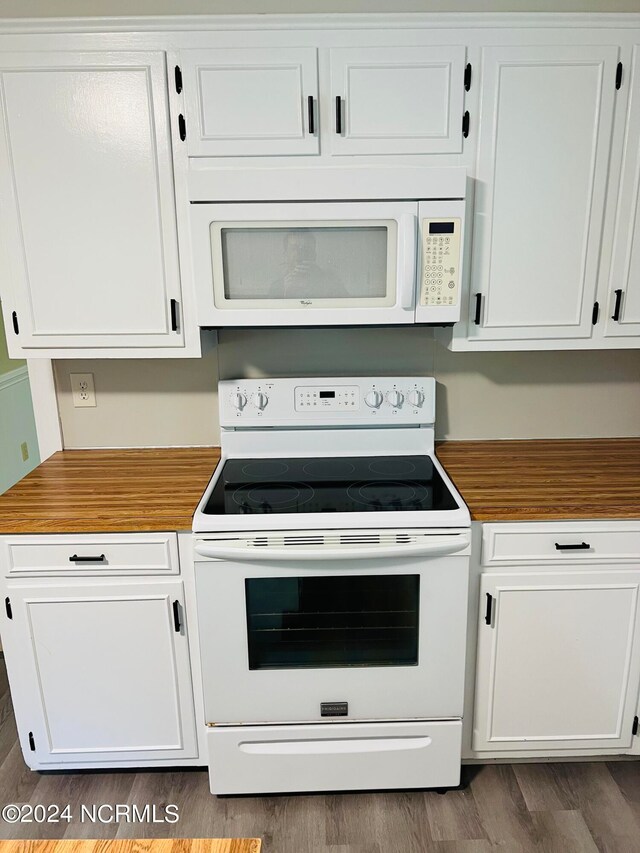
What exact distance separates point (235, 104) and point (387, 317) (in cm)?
72

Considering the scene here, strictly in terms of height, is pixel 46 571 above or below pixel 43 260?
below

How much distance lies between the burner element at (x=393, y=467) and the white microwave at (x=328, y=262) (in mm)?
506

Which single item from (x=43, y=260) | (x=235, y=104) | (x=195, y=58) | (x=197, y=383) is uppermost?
(x=195, y=58)

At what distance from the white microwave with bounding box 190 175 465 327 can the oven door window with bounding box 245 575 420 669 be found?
0.75 m

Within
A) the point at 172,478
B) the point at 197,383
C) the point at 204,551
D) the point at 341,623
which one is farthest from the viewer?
the point at 197,383

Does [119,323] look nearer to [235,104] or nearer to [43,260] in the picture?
[43,260]

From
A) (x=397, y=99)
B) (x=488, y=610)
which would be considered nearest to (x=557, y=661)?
(x=488, y=610)

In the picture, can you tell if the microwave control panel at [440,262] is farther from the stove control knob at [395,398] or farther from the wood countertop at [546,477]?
the wood countertop at [546,477]

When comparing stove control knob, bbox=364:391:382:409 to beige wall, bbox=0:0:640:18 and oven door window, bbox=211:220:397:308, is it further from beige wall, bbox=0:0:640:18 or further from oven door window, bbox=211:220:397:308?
beige wall, bbox=0:0:640:18

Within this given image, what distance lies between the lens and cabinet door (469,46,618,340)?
5.61 feet

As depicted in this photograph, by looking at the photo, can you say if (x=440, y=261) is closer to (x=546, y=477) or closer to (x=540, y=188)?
(x=540, y=188)

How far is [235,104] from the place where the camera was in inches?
66.9

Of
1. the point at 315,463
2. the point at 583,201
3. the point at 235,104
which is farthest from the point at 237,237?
the point at 583,201

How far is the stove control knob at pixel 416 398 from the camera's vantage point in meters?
2.10
